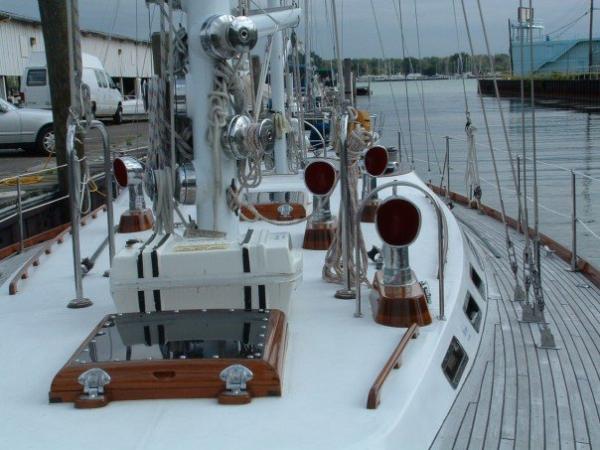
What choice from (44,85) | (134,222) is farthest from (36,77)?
(134,222)

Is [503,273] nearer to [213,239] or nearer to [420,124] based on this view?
[213,239]

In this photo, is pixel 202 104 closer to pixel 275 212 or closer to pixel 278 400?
pixel 278 400

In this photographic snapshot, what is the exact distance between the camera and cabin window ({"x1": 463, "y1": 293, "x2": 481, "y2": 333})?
3895 mm

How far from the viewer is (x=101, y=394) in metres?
2.47

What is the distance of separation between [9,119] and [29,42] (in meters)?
11.2

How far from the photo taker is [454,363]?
3.23 meters

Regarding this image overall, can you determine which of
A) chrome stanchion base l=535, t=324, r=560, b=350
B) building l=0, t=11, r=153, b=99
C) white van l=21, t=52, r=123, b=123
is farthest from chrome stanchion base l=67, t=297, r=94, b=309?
building l=0, t=11, r=153, b=99

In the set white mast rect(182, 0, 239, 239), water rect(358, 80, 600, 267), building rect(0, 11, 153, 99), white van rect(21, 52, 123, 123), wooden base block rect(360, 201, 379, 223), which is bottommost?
water rect(358, 80, 600, 267)

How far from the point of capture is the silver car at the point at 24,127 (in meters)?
14.1

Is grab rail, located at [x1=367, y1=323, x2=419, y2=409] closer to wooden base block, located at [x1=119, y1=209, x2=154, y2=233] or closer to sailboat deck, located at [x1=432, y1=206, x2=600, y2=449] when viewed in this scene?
sailboat deck, located at [x1=432, y1=206, x2=600, y2=449]

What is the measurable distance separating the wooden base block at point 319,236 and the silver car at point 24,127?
10364 millimetres

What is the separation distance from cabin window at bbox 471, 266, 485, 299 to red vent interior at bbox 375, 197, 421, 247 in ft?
5.69

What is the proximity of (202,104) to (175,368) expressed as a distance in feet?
A: 4.77

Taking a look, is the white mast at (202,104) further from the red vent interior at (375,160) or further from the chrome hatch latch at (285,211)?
the chrome hatch latch at (285,211)
